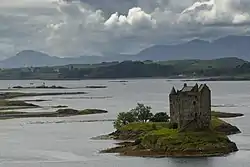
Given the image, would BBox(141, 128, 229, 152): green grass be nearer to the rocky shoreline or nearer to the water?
the rocky shoreline

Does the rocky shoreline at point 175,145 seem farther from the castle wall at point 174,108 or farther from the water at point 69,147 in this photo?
the water at point 69,147

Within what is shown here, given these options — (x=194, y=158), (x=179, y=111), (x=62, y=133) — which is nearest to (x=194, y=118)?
(x=179, y=111)

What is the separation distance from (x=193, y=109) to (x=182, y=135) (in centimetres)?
499

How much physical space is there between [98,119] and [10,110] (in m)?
37.6

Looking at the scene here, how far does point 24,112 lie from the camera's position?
15612 cm

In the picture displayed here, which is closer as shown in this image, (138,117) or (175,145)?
(175,145)

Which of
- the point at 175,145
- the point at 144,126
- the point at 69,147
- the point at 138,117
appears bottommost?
the point at 69,147

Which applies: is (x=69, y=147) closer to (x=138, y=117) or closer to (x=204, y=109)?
(x=204, y=109)

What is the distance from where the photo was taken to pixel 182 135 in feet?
274

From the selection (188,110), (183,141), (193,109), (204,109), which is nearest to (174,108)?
(188,110)

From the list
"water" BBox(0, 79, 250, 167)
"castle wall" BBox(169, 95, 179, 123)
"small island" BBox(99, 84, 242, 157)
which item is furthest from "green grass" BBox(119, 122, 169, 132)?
"water" BBox(0, 79, 250, 167)

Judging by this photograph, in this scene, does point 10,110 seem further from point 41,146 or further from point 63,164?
point 63,164

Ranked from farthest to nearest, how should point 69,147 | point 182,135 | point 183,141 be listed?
1. point 69,147
2. point 182,135
3. point 183,141

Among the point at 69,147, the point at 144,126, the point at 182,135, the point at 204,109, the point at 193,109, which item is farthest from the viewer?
the point at 144,126
